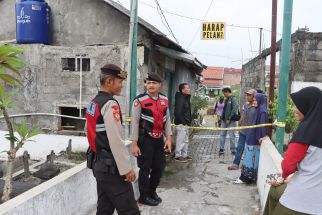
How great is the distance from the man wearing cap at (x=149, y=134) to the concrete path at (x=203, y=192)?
1.30ft

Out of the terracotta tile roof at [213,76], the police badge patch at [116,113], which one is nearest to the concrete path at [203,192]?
the police badge patch at [116,113]

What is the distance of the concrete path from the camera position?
14.3ft

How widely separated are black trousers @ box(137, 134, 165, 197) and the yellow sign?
536cm

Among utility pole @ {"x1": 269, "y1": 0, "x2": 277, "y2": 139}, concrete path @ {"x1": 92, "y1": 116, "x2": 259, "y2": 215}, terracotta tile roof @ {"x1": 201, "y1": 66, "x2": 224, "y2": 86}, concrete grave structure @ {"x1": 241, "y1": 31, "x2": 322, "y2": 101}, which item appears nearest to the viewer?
concrete path @ {"x1": 92, "y1": 116, "x2": 259, "y2": 215}

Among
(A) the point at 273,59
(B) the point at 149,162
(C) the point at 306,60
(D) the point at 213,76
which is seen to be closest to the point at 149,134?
(B) the point at 149,162

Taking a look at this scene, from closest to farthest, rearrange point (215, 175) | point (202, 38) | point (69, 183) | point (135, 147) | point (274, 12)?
point (69, 183)
point (135, 147)
point (215, 175)
point (274, 12)
point (202, 38)

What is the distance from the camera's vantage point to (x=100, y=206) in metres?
3.14

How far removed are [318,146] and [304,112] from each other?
25 centimetres

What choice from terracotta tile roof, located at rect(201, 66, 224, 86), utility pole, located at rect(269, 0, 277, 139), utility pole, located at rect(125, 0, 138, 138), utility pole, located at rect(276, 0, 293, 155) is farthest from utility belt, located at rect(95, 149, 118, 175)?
terracotta tile roof, located at rect(201, 66, 224, 86)

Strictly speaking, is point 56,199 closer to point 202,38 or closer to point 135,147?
point 135,147

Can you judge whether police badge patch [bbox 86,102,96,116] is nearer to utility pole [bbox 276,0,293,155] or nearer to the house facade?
utility pole [bbox 276,0,293,155]

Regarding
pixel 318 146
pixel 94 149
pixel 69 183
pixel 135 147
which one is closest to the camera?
pixel 318 146

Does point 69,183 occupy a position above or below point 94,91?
below

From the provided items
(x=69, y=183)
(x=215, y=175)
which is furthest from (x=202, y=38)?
(x=69, y=183)
